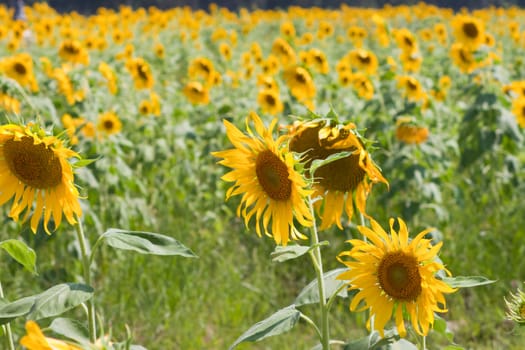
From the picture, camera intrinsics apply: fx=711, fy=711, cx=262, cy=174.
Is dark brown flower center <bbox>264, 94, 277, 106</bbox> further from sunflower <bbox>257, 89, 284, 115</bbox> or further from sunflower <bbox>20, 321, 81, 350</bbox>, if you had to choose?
sunflower <bbox>20, 321, 81, 350</bbox>

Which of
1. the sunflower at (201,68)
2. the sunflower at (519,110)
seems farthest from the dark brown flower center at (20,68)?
the sunflower at (519,110)

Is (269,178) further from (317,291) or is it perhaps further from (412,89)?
(412,89)

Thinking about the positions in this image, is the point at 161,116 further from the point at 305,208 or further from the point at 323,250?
the point at 305,208

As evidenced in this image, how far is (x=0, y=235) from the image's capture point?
3.20 metres

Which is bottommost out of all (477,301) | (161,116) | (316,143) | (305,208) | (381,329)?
(477,301)

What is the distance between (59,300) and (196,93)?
336 centimetres

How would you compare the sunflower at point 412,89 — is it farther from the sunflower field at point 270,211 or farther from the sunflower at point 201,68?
the sunflower at point 201,68

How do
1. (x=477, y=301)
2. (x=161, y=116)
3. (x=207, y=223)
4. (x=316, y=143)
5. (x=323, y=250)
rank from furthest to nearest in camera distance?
(x=161, y=116), (x=207, y=223), (x=323, y=250), (x=477, y=301), (x=316, y=143)

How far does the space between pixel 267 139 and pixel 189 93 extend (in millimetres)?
3161

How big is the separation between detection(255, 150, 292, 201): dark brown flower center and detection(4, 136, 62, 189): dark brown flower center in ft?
1.24

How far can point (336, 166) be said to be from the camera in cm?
147

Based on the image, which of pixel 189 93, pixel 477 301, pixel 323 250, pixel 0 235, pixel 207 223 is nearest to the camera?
pixel 477 301

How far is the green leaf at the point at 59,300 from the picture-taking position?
44.5 inches

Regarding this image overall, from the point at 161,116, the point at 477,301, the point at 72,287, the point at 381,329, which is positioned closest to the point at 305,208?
the point at 381,329
